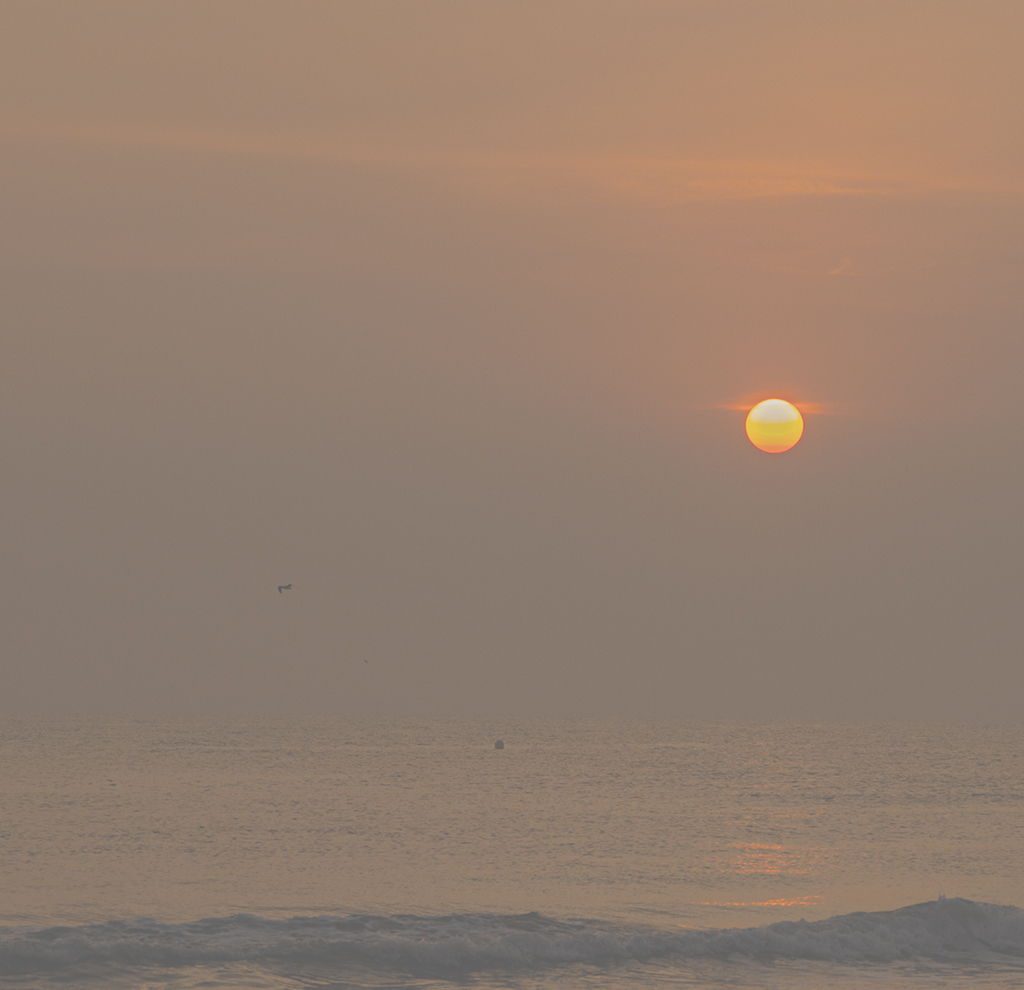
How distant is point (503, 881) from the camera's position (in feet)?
160

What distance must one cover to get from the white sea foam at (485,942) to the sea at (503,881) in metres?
0.09

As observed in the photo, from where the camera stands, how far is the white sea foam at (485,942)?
33031mm

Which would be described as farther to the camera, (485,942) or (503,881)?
(503,881)

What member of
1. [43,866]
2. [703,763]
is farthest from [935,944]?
[703,763]

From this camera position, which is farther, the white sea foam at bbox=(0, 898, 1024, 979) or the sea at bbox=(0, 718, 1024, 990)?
the sea at bbox=(0, 718, 1024, 990)

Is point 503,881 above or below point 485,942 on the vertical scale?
above

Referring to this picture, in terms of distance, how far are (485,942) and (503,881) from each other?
44.5 ft

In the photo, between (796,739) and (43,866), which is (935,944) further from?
(796,739)

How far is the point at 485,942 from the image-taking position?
35281mm

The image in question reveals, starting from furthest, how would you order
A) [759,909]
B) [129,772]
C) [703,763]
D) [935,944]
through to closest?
[703,763] → [129,772] → [759,909] → [935,944]

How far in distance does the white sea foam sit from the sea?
0.29 feet

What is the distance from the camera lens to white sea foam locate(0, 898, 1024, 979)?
33031 millimetres

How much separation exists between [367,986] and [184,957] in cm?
515

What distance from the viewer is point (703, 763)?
13200cm
